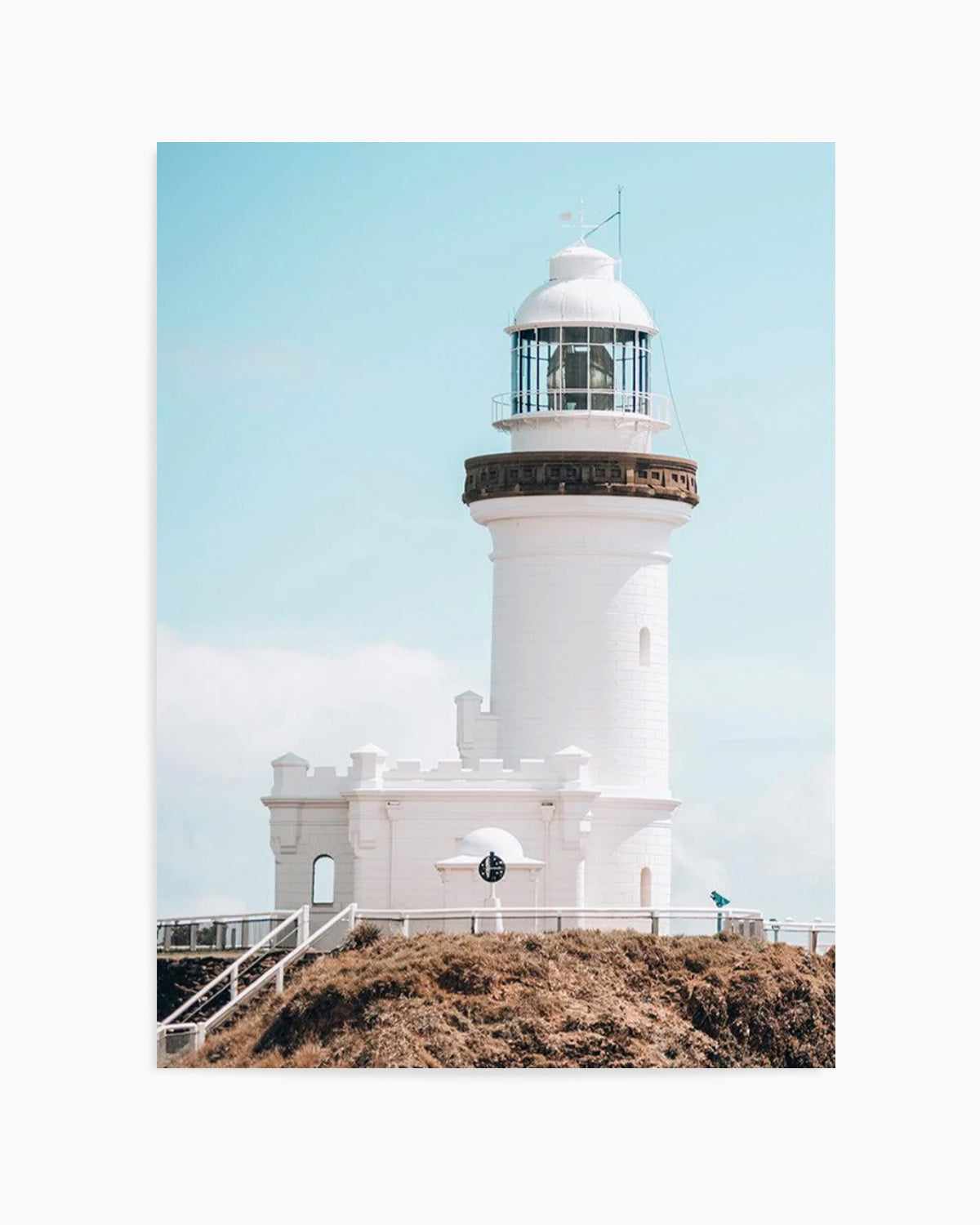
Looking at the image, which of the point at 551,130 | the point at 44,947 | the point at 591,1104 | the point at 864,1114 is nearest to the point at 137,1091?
the point at 44,947

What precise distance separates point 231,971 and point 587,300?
6.18m

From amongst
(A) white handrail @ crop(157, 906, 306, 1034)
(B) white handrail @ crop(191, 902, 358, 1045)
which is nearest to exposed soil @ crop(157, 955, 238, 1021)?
(A) white handrail @ crop(157, 906, 306, 1034)

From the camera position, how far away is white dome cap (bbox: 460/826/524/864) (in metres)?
29.3

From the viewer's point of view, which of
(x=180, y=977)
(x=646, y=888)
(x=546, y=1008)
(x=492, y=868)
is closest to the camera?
(x=546, y=1008)

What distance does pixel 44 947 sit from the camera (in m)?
26.0

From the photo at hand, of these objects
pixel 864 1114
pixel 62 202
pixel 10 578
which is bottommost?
pixel 864 1114

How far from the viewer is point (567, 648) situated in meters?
30.5

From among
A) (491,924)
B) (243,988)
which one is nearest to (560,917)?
(491,924)

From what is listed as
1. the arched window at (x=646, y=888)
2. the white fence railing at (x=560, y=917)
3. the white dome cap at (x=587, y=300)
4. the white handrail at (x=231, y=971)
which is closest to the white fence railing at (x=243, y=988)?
the white handrail at (x=231, y=971)

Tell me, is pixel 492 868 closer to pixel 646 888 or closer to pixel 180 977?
pixel 646 888

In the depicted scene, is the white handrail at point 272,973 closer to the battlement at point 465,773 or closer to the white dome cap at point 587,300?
the battlement at point 465,773

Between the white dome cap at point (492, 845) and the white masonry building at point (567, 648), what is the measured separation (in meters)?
0.37

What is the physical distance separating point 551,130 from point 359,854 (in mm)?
Answer: 6309

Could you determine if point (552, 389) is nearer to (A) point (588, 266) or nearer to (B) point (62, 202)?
(A) point (588, 266)
